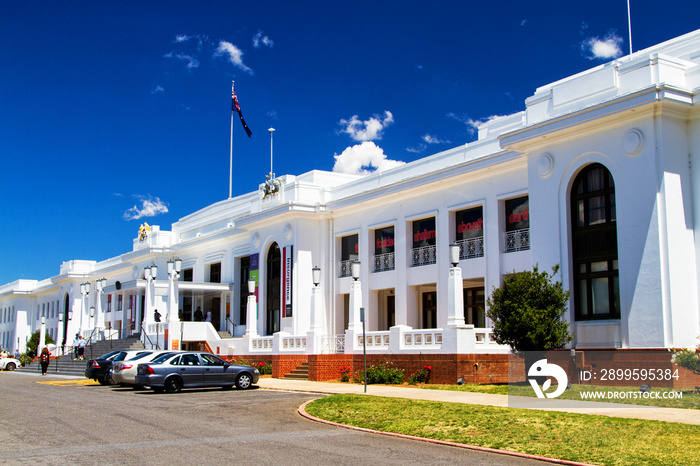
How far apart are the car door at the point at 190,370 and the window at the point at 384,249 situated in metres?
11.8

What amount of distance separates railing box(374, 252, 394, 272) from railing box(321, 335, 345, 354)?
13.9 ft

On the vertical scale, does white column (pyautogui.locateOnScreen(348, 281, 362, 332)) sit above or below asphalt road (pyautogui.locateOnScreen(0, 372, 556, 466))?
above

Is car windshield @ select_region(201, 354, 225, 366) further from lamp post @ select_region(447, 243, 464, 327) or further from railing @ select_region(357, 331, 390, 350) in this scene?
lamp post @ select_region(447, 243, 464, 327)

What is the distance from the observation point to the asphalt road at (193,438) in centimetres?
987

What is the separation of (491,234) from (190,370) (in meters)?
12.3

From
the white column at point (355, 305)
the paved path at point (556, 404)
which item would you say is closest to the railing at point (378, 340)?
the white column at point (355, 305)

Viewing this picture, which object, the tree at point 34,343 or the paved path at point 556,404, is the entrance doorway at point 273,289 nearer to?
the paved path at point 556,404

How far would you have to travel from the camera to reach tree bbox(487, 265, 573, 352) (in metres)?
19.2

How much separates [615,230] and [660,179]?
6.65ft

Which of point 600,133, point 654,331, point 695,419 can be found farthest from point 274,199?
point 695,419

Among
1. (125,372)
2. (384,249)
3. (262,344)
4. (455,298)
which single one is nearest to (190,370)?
(125,372)

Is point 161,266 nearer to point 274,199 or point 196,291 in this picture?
point 196,291

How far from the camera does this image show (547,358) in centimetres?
1970

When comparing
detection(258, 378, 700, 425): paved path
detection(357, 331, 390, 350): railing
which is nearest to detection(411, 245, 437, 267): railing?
detection(357, 331, 390, 350): railing
